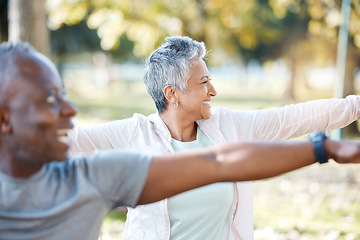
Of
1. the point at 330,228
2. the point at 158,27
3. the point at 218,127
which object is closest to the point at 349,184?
the point at 330,228

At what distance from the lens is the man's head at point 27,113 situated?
133 cm

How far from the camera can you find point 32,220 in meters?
1.33

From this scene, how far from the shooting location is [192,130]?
2.84m

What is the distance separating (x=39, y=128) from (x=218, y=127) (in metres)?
1.50

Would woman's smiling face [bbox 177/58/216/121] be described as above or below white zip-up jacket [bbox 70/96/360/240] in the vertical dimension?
above

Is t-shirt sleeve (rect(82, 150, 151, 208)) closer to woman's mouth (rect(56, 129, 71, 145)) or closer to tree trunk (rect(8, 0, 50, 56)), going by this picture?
woman's mouth (rect(56, 129, 71, 145))

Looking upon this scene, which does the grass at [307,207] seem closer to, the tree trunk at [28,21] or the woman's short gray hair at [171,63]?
the tree trunk at [28,21]

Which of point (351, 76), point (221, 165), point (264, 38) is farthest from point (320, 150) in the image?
point (264, 38)

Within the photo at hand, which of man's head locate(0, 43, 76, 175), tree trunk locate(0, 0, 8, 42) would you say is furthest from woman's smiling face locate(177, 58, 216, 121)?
tree trunk locate(0, 0, 8, 42)

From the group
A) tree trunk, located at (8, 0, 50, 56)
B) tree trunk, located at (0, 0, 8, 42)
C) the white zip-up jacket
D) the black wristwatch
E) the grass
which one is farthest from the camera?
tree trunk, located at (0, 0, 8, 42)

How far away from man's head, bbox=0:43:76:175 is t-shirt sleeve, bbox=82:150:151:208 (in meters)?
0.11

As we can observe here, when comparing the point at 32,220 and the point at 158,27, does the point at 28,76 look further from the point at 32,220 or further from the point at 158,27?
the point at 158,27

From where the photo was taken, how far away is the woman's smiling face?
9.19 feet

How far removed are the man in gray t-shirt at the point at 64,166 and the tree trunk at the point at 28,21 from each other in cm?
400
